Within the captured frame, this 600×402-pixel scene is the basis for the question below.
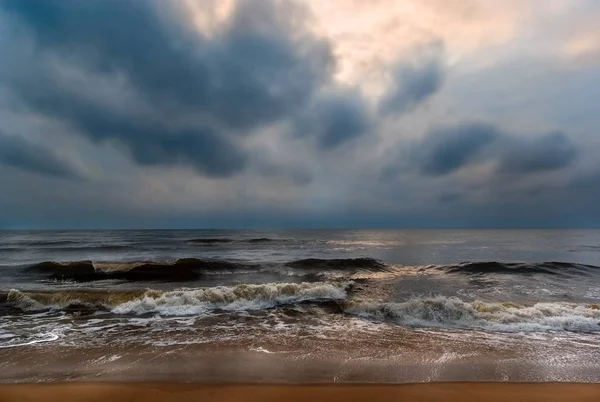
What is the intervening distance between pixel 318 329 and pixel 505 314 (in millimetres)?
5889

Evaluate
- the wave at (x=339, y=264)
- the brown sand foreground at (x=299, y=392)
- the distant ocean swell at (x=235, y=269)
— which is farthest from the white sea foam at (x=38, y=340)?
the wave at (x=339, y=264)

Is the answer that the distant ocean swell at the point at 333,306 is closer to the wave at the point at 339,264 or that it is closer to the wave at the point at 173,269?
the wave at the point at 173,269

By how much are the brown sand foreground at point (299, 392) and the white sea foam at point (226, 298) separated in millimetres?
5818

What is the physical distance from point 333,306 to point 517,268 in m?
17.5

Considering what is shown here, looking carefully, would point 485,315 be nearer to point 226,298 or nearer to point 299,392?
point 299,392

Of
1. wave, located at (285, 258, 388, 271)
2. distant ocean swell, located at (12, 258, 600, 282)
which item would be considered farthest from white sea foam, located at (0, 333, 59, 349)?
wave, located at (285, 258, 388, 271)

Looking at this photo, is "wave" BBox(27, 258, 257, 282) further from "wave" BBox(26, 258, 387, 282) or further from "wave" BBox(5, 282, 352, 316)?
"wave" BBox(5, 282, 352, 316)

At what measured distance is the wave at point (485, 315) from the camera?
925 centimetres

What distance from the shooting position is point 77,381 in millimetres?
5496

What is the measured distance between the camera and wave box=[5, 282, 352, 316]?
1141 cm

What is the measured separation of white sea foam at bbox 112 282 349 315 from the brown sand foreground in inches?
229

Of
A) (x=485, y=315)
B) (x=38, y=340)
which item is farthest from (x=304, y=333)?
(x=38, y=340)

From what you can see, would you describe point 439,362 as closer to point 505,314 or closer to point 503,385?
point 503,385

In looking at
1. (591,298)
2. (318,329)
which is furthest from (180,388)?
(591,298)
